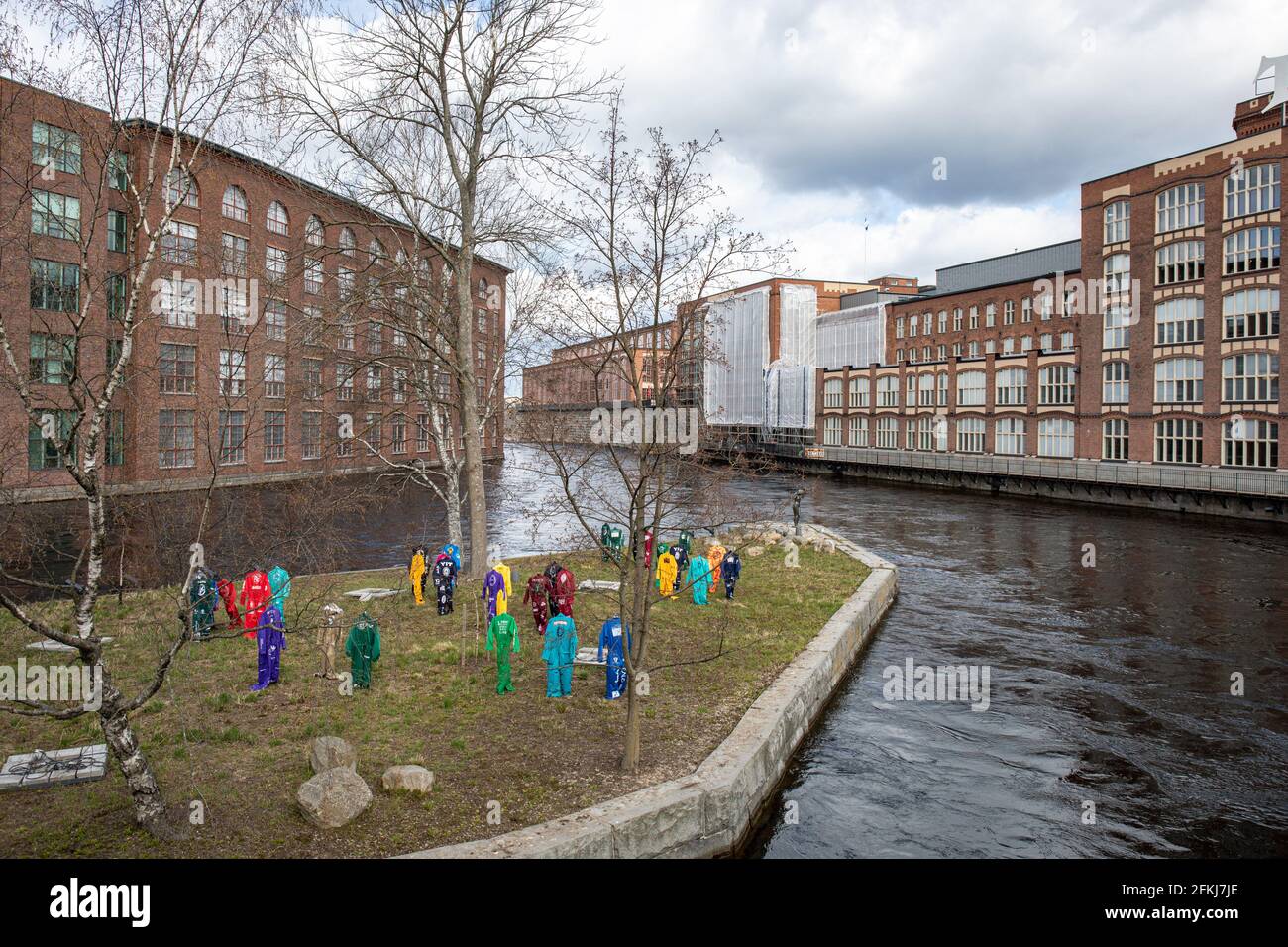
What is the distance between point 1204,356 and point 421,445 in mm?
55765

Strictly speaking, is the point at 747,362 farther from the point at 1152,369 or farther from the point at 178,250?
the point at 178,250

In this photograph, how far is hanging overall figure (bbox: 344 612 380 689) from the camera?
1161 cm

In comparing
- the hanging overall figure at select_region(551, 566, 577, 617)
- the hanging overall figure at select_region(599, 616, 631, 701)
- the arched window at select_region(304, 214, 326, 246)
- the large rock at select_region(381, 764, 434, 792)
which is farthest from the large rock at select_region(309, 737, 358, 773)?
the arched window at select_region(304, 214, 326, 246)

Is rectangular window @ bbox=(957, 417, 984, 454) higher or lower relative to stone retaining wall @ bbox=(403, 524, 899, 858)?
higher

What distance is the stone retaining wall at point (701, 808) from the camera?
7363mm

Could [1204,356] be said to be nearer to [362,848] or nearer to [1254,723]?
[1254,723]

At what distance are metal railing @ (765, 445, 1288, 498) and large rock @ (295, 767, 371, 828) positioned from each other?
4391 cm

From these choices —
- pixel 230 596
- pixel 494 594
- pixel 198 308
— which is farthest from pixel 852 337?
pixel 230 596

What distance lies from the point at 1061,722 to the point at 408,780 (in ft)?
33.9

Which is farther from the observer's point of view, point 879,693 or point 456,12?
point 456,12

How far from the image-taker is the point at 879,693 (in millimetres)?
14758

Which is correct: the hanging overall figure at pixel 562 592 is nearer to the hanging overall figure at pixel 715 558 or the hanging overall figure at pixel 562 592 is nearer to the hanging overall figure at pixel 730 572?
the hanging overall figure at pixel 730 572

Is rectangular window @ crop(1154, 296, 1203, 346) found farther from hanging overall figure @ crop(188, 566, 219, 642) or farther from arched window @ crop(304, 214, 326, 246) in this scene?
hanging overall figure @ crop(188, 566, 219, 642)
